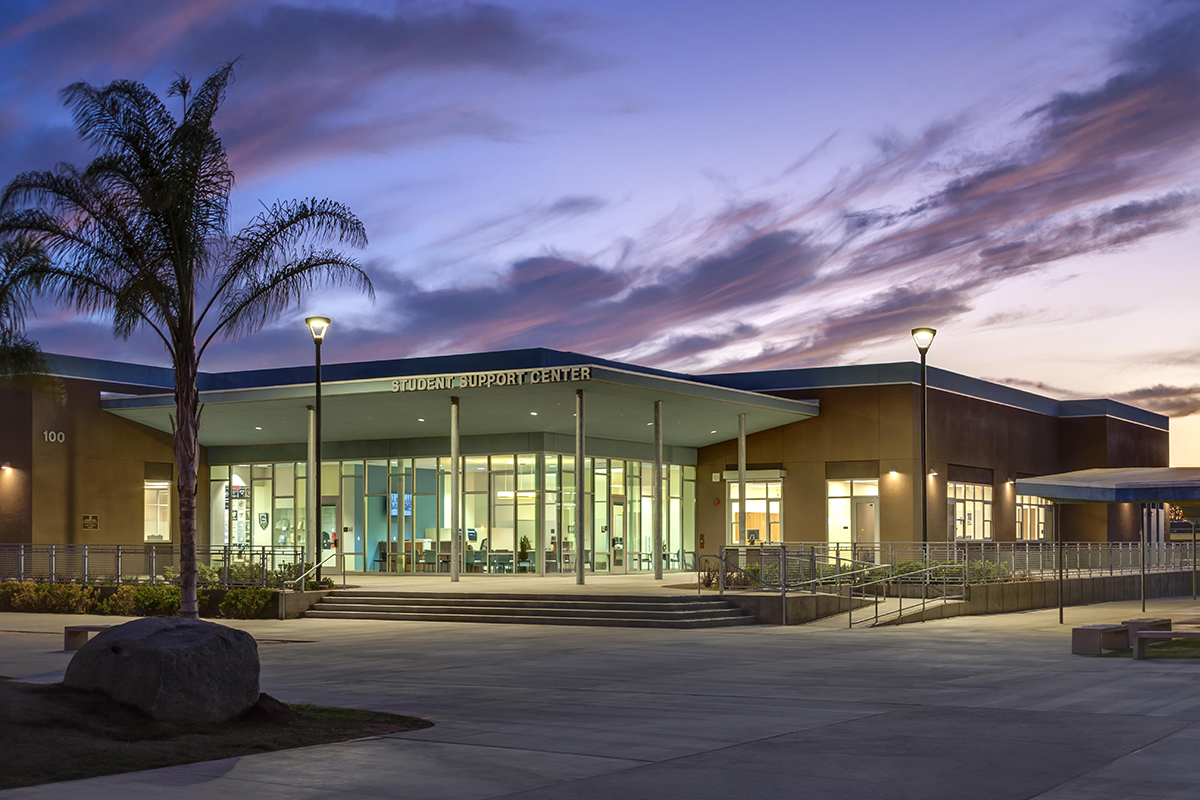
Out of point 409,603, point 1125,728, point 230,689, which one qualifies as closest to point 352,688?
point 230,689

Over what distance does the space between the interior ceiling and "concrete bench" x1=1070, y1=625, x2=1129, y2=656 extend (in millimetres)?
12732

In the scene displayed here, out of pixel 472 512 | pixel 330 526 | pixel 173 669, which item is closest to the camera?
pixel 173 669

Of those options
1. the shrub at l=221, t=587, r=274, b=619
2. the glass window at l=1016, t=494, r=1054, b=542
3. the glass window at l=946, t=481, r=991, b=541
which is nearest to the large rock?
the shrub at l=221, t=587, r=274, b=619

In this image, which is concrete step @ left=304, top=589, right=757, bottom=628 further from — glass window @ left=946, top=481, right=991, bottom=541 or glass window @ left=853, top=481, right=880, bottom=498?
glass window @ left=946, top=481, right=991, bottom=541

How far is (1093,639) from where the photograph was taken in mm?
17234

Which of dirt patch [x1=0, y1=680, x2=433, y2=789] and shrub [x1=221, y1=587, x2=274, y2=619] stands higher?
dirt patch [x1=0, y1=680, x2=433, y2=789]

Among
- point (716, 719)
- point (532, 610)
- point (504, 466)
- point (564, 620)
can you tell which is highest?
point (504, 466)

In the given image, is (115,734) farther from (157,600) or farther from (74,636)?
(157,600)

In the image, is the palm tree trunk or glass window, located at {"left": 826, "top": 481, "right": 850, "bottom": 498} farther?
glass window, located at {"left": 826, "top": 481, "right": 850, "bottom": 498}

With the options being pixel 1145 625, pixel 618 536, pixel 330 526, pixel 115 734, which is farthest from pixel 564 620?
pixel 330 526

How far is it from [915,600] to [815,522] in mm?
11747

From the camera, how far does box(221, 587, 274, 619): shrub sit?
2578cm

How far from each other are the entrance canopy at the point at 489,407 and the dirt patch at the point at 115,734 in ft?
56.3

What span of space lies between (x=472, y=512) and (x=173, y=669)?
26.9 metres
